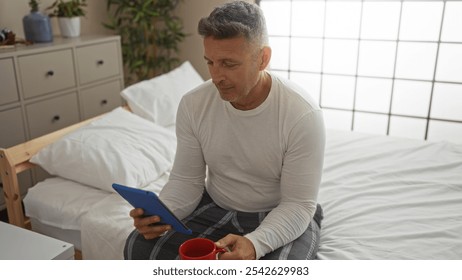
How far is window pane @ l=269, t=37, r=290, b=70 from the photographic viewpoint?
10.6ft

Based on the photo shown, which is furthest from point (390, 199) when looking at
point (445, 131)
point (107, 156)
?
point (445, 131)

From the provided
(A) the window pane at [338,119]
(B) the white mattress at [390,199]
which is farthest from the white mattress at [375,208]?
(A) the window pane at [338,119]

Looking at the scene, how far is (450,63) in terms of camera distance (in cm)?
276

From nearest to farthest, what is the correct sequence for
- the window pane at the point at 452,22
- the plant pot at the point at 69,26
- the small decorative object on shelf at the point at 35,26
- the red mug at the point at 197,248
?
the red mug at the point at 197,248 < the small decorative object on shelf at the point at 35,26 < the plant pot at the point at 69,26 < the window pane at the point at 452,22

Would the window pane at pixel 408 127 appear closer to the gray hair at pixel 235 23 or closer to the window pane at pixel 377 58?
the window pane at pixel 377 58

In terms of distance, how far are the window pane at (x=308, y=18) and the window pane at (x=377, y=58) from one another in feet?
1.13

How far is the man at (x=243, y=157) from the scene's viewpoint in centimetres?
111

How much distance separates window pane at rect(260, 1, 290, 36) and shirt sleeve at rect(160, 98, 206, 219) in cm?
208

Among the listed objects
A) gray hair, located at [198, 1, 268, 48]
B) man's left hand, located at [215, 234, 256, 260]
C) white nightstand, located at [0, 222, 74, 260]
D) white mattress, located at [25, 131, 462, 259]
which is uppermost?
gray hair, located at [198, 1, 268, 48]

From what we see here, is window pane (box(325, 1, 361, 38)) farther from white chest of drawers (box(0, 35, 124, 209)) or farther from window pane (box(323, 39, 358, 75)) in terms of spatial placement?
white chest of drawers (box(0, 35, 124, 209))

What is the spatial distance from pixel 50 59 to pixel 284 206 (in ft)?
5.43

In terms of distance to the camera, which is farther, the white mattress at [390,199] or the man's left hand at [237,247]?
the white mattress at [390,199]

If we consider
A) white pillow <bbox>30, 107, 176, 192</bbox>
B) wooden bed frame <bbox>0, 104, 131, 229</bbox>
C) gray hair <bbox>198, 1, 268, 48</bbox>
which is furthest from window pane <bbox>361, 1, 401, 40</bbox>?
wooden bed frame <bbox>0, 104, 131, 229</bbox>

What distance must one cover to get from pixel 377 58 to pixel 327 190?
1.68 metres
